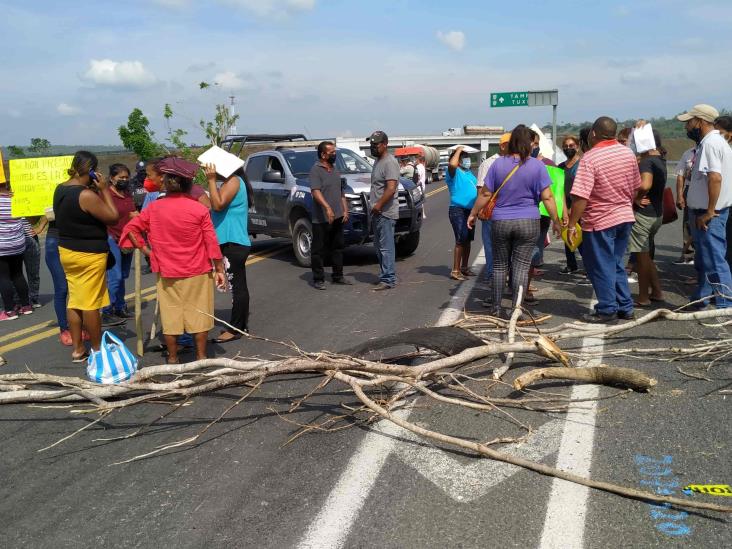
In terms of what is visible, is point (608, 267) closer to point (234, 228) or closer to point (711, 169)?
point (711, 169)

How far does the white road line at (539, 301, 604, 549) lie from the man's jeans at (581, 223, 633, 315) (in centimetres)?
180

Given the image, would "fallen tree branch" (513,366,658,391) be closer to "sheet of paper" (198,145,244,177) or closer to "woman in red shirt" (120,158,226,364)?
"woman in red shirt" (120,158,226,364)

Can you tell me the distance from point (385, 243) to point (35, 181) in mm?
4223

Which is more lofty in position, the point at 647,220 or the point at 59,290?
the point at 647,220

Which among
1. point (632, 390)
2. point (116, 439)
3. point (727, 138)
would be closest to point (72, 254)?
point (116, 439)

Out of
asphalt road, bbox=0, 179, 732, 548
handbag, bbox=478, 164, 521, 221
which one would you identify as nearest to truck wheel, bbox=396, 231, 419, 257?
handbag, bbox=478, 164, 521, 221

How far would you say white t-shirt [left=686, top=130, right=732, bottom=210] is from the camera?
Result: 6426 millimetres

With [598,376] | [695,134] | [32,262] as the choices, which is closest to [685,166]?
[695,134]

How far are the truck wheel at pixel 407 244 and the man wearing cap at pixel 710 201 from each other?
18.0 feet

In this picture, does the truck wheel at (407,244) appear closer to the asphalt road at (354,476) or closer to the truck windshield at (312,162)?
the truck windshield at (312,162)

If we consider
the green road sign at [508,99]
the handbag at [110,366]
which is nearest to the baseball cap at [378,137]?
the handbag at [110,366]

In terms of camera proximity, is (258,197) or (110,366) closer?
(110,366)

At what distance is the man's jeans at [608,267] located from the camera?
250 inches

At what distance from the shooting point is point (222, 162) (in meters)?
6.24
